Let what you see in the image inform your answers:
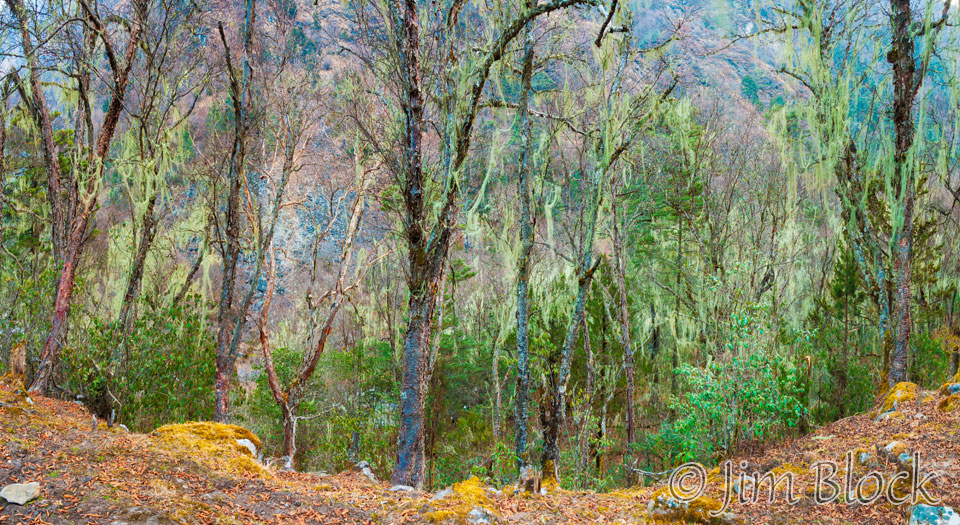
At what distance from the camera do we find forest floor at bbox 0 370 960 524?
2697 millimetres

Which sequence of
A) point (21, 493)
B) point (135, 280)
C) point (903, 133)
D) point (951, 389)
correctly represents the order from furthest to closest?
point (135, 280), point (903, 133), point (951, 389), point (21, 493)

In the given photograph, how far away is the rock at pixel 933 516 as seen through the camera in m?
2.70

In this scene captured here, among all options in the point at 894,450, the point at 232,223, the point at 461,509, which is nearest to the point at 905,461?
the point at 894,450

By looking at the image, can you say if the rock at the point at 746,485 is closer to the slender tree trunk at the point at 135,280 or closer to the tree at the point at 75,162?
the slender tree trunk at the point at 135,280

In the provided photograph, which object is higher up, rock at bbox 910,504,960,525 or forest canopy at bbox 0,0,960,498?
forest canopy at bbox 0,0,960,498

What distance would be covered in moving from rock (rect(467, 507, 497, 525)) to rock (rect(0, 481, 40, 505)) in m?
2.18

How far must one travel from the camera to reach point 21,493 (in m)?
2.50

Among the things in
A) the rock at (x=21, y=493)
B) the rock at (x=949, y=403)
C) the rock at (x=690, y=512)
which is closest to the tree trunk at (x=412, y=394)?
the rock at (x=690, y=512)

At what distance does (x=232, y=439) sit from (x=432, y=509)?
7.26 feet

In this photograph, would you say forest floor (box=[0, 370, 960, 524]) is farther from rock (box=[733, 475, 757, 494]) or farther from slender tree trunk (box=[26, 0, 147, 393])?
slender tree trunk (box=[26, 0, 147, 393])

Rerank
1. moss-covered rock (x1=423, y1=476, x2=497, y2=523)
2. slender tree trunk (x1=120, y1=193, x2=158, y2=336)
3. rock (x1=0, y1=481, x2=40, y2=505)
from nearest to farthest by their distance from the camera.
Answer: rock (x1=0, y1=481, x2=40, y2=505) < moss-covered rock (x1=423, y1=476, x2=497, y2=523) < slender tree trunk (x1=120, y1=193, x2=158, y2=336)

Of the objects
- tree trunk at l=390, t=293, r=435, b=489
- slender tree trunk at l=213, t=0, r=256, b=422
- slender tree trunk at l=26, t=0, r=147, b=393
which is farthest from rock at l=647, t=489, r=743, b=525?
slender tree trunk at l=26, t=0, r=147, b=393

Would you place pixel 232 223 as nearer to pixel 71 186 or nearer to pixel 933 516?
pixel 71 186

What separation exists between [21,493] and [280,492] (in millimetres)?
1280
